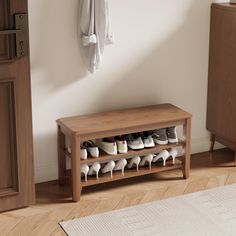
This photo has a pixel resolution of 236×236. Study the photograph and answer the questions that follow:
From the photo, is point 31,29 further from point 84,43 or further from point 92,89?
point 92,89

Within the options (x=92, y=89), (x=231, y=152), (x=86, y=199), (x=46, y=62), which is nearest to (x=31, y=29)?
(x=46, y=62)

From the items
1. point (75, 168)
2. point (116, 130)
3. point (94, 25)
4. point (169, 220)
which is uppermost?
point (94, 25)

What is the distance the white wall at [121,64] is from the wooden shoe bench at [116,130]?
109 millimetres

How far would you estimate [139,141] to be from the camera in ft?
11.4

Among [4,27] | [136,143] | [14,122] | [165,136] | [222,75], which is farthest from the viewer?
[222,75]

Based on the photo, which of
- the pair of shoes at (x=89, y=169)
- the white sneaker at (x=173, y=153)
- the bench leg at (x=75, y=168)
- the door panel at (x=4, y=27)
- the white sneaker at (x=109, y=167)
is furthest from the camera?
the white sneaker at (x=173, y=153)

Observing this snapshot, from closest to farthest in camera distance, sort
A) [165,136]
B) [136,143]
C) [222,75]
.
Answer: [136,143] → [165,136] → [222,75]

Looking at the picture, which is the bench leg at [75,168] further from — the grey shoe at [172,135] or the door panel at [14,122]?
the grey shoe at [172,135]

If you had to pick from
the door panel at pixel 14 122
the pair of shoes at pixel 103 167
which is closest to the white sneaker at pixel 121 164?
the pair of shoes at pixel 103 167

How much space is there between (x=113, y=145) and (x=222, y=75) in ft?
3.21

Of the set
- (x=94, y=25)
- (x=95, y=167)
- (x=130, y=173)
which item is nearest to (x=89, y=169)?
(x=95, y=167)

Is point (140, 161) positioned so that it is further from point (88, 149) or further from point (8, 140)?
point (8, 140)

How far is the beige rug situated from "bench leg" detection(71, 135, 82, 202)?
23 centimetres

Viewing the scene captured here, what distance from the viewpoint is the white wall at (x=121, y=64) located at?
3.35 meters
